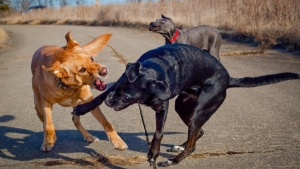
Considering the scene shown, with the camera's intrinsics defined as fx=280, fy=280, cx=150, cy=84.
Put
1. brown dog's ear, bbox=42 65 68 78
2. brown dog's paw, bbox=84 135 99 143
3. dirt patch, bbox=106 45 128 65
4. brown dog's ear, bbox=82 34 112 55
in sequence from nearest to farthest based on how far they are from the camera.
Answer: brown dog's ear, bbox=42 65 68 78, brown dog's paw, bbox=84 135 99 143, brown dog's ear, bbox=82 34 112 55, dirt patch, bbox=106 45 128 65

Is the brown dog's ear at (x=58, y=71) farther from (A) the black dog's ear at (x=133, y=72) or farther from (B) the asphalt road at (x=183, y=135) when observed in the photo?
(A) the black dog's ear at (x=133, y=72)

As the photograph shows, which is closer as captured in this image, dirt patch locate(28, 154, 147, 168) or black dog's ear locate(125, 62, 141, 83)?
black dog's ear locate(125, 62, 141, 83)

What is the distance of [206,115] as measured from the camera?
2.89 metres

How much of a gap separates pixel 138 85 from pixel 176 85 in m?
0.45

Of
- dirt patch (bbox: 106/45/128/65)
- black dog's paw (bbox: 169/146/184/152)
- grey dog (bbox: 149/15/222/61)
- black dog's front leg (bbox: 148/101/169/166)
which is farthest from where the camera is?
dirt patch (bbox: 106/45/128/65)

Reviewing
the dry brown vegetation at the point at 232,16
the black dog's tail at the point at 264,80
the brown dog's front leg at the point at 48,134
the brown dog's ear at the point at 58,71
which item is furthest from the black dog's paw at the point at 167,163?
the dry brown vegetation at the point at 232,16

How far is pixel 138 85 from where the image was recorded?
7.84 ft

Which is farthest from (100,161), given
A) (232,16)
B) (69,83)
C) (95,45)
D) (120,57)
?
(232,16)

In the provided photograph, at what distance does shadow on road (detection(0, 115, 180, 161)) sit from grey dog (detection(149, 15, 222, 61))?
121 inches

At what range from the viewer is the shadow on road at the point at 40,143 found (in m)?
3.24

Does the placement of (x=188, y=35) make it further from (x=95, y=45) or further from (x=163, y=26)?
(x=95, y=45)

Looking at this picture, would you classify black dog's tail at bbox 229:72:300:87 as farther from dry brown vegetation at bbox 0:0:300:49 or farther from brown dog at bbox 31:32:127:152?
dry brown vegetation at bbox 0:0:300:49

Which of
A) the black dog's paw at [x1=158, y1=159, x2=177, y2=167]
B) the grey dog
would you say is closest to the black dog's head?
the black dog's paw at [x1=158, y1=159, x2=177, y2=167]

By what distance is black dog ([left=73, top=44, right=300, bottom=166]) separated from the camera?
2.40m
